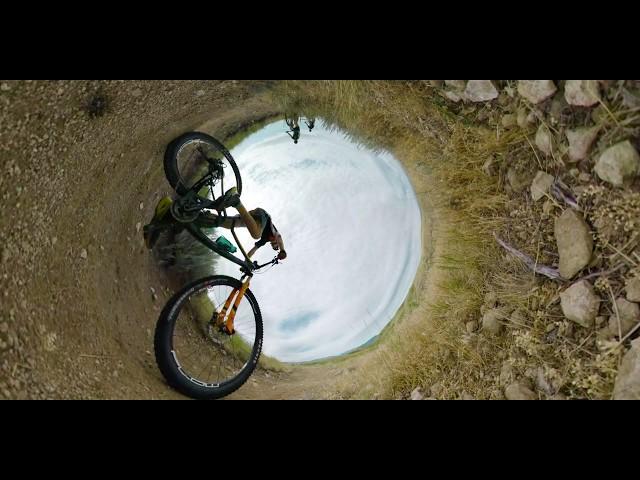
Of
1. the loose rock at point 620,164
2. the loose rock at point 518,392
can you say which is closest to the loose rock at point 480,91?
the loose rock at point 620,164

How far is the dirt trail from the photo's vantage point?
215 cm

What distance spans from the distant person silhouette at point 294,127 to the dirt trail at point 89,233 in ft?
0.72

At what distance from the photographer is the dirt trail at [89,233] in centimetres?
215

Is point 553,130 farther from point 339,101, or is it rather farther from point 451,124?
point 339,101

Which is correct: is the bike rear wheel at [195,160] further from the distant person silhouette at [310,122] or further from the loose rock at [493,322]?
the loose rock at [493,322]

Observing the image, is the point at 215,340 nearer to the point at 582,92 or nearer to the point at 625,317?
the point at 625,317

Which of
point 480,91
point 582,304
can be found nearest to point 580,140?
point 480,91

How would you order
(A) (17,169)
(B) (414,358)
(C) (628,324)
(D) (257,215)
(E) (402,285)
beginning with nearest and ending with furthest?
(C) (628,324) < (A) (17,169) < (D) (257,215) < (B) (414,358) < (E) (402,285)

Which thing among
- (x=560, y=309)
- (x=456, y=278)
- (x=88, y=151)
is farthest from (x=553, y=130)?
(x=88, y=151)

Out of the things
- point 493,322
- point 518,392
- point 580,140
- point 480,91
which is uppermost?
point 480,91

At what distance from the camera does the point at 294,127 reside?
330 centimetres

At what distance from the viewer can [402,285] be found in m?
3.33

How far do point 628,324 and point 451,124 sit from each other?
1350 mm

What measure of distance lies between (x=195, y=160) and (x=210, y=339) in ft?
3.96
